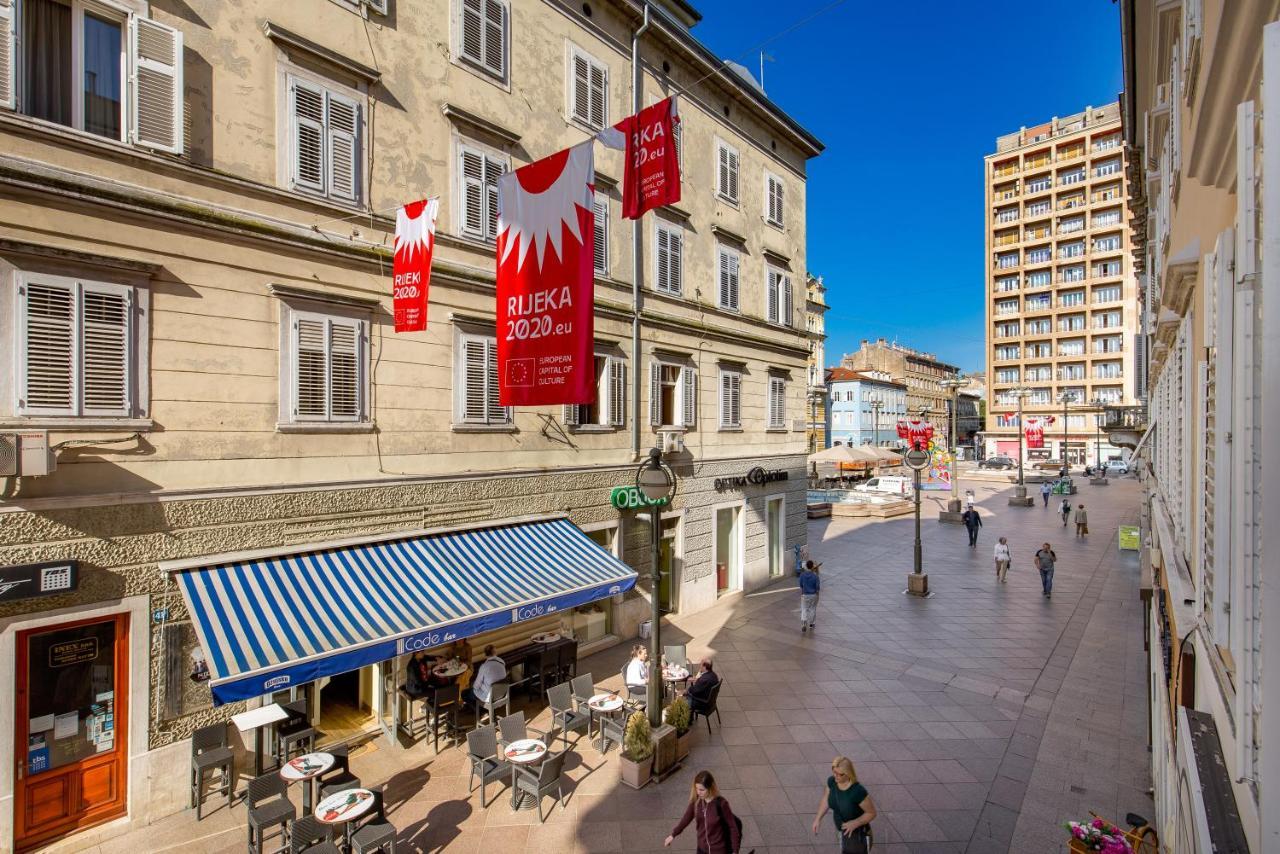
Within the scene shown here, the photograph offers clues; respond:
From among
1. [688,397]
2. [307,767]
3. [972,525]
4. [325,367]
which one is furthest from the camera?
[972,525]

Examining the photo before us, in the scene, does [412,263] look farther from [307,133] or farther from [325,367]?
[307,133]

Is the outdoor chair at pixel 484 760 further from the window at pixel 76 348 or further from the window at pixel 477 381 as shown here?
the window at pixel 76 348

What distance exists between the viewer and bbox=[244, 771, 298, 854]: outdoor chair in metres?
7.56

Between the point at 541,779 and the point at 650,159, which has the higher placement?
the point at 650,159

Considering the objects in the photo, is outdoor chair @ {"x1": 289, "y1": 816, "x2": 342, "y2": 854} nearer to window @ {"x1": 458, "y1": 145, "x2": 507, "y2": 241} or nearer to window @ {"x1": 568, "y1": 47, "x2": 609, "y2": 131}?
window @ {"x1": 458, "y1": 145, "x2": 507, "y2": 241}

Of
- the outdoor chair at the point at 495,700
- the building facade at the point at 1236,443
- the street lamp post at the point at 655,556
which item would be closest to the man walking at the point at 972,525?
the street lamp post at the point at 655,556

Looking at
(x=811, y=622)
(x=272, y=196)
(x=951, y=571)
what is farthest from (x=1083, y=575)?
(x=272, y=196)

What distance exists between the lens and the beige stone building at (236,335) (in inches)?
302

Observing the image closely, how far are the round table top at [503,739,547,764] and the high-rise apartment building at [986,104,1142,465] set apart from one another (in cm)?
7435

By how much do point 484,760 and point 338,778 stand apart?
196cm

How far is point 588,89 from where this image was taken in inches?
573

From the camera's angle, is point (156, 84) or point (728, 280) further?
point (728, 280)

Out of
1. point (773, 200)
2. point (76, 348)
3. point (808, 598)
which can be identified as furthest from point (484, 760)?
point (773, 200)

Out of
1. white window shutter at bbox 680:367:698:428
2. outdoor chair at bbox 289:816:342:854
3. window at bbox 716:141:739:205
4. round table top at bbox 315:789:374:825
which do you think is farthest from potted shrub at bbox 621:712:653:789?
window at bbox 716:141:739:205
